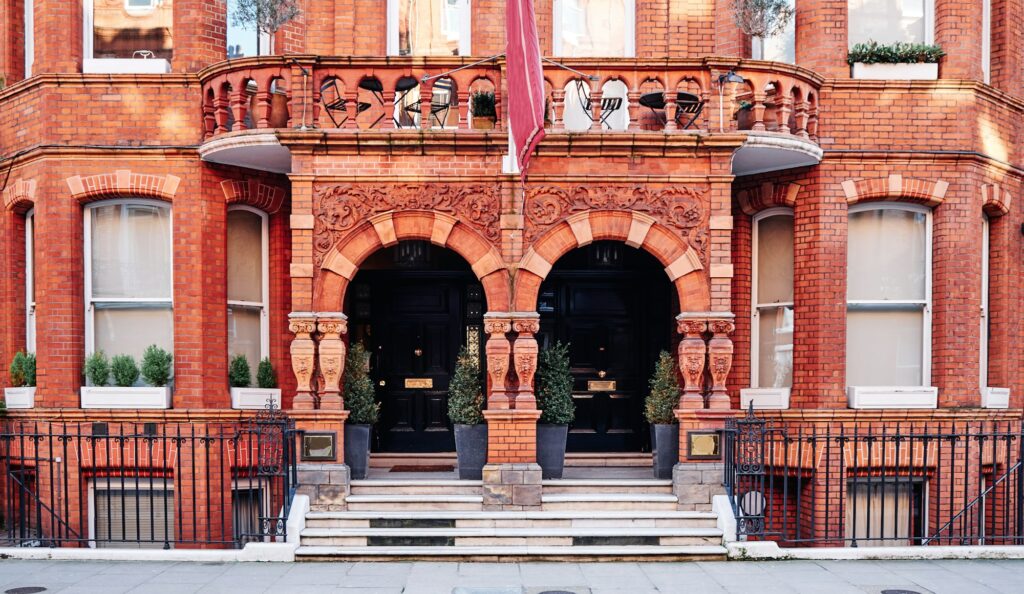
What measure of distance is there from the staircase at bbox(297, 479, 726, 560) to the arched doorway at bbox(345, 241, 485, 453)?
2415 mm

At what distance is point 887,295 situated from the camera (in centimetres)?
1114

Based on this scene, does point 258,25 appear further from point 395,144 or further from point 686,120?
point 686,120

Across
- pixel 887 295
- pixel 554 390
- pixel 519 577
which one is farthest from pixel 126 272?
pixel 887 295

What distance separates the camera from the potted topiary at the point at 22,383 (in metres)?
11.0

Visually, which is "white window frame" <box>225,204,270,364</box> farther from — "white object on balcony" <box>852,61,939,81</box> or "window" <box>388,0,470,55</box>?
"white object on balcony" <box>852,61,939,81</box>

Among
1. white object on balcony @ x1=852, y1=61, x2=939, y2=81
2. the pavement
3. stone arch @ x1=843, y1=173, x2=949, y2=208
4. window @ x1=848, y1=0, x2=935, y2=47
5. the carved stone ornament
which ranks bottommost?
the pavement

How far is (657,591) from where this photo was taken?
803 cm

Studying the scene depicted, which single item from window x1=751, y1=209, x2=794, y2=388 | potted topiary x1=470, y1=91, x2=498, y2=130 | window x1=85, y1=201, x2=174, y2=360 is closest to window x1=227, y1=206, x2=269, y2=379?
window x1=85, y1=201, x2=174, y2=360

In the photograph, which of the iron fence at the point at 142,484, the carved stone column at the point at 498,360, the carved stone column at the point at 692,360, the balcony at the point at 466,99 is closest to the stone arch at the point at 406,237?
the carved stone column at the point at 498,360

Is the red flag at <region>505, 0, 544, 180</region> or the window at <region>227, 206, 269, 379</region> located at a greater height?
the red flag at <region>505, 0, 544, 180</region>

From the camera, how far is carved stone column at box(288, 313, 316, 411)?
9.82 m

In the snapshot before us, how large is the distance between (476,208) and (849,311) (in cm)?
465

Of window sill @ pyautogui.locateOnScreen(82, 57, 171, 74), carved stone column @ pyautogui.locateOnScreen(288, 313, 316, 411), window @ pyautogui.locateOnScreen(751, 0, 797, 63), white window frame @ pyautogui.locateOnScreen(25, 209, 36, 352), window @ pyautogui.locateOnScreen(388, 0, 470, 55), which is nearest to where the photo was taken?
carved stone column @ pyautogui.locateOnScreen(288, 313, 316, 411)

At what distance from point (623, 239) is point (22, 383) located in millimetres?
7356
